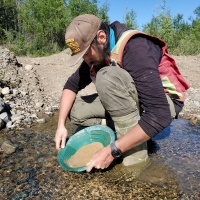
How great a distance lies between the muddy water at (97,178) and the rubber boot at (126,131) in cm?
11

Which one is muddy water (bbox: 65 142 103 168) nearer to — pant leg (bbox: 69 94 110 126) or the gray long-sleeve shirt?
pant leg (bbox: 69 94 110 126)

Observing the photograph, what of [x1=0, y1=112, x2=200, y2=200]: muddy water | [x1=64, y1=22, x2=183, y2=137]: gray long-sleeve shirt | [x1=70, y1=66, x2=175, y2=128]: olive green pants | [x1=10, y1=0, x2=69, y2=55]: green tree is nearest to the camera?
[x1=64, y1=22, x2=183, y2=137]: gray long-sleeve shirt

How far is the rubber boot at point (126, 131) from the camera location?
6.12 feet

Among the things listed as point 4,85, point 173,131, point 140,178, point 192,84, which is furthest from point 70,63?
point 192,84

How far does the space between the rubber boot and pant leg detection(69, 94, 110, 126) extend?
63 cm

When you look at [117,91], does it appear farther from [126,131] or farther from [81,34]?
[81,34]

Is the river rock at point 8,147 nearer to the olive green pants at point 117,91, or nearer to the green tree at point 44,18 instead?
the olive green pants at point 117,91

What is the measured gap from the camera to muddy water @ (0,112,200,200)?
1739 mm

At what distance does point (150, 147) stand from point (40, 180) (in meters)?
1.27

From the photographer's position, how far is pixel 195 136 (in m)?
2.94

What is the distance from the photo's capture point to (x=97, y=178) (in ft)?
6.33

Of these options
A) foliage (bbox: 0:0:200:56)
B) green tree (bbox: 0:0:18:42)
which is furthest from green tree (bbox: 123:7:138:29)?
green tree (bbox: 0:0:18:42)

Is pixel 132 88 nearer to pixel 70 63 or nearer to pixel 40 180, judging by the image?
pixel 70 63

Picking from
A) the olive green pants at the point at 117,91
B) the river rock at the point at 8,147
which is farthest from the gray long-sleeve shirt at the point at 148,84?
the river rock at the point at 8,147
